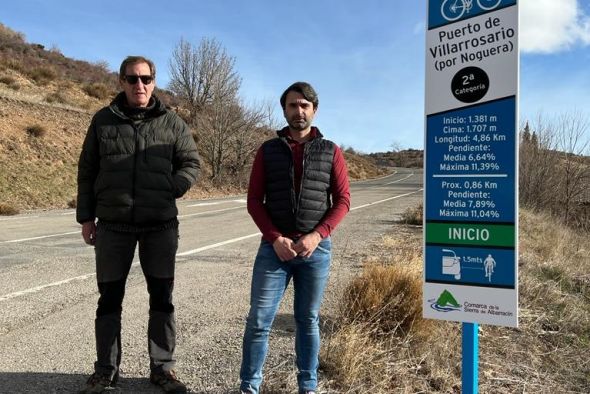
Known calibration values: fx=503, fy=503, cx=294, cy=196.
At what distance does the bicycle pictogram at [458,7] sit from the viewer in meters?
2.63

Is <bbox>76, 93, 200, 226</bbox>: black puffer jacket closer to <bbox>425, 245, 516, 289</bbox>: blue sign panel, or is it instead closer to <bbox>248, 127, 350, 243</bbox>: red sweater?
<bbox>248, 127, 350, 243</bbox>: red sweater

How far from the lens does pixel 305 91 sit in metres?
2.93

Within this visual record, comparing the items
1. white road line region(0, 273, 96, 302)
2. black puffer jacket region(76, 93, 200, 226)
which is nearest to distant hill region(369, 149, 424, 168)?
white road line region(0, 273, 96, 302)

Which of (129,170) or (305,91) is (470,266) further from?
(129,170)

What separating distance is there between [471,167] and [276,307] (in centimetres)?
136

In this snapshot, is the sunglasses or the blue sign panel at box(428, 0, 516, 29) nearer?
the blue sign panel at box(428, 0, 516, 29)

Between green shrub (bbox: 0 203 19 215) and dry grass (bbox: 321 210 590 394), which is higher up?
green shrub (bbox: 0 203 19 215)

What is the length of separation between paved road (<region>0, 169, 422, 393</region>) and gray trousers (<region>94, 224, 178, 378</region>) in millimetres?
241

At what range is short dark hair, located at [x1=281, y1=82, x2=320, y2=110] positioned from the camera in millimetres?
2926

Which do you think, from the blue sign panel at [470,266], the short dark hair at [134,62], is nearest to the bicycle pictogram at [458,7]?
the blue sign panel at [470,266]

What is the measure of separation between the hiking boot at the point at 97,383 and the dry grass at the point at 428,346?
1.45 m

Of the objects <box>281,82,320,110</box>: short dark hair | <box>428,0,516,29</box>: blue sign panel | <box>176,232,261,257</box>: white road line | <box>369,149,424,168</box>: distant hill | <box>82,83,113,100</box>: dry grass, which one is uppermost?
<box>369,149,424,168</box>: distant hill

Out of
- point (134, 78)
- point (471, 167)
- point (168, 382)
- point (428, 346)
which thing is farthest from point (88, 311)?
point (471, 167)

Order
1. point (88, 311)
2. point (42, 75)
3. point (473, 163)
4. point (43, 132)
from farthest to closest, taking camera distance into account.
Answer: point (42, 75)
point (43, 132)
point (88, 311)
point (473, 163)
